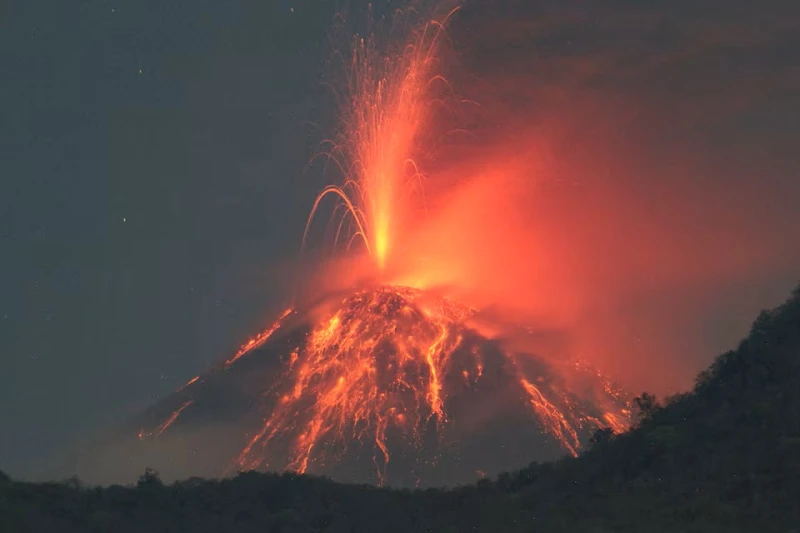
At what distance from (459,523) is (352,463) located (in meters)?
80.5

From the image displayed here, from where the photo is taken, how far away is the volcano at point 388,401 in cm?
12062

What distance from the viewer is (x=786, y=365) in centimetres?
4409

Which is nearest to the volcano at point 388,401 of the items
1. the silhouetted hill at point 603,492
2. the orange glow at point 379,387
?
the orange glow at point 379,387

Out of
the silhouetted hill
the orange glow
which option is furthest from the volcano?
the silhouetted hill

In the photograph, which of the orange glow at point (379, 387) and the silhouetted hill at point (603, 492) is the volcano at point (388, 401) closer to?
the orange glow at point (379, 387)

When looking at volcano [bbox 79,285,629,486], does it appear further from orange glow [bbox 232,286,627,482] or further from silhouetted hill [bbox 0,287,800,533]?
silhouetted hill [bbox 0,287,800,533]

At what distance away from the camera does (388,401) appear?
12838cm

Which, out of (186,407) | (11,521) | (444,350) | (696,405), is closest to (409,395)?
(444,350)

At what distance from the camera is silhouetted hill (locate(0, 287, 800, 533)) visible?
34.9 m

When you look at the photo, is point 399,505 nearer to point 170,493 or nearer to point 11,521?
point 170,493

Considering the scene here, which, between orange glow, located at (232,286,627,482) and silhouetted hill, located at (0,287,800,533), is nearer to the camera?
silhouetted hill, located at (0,287,800,533)

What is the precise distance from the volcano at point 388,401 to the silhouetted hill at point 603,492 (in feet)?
236

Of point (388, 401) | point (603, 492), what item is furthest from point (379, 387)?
point (603, 492)

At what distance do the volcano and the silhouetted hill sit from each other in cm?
7195
